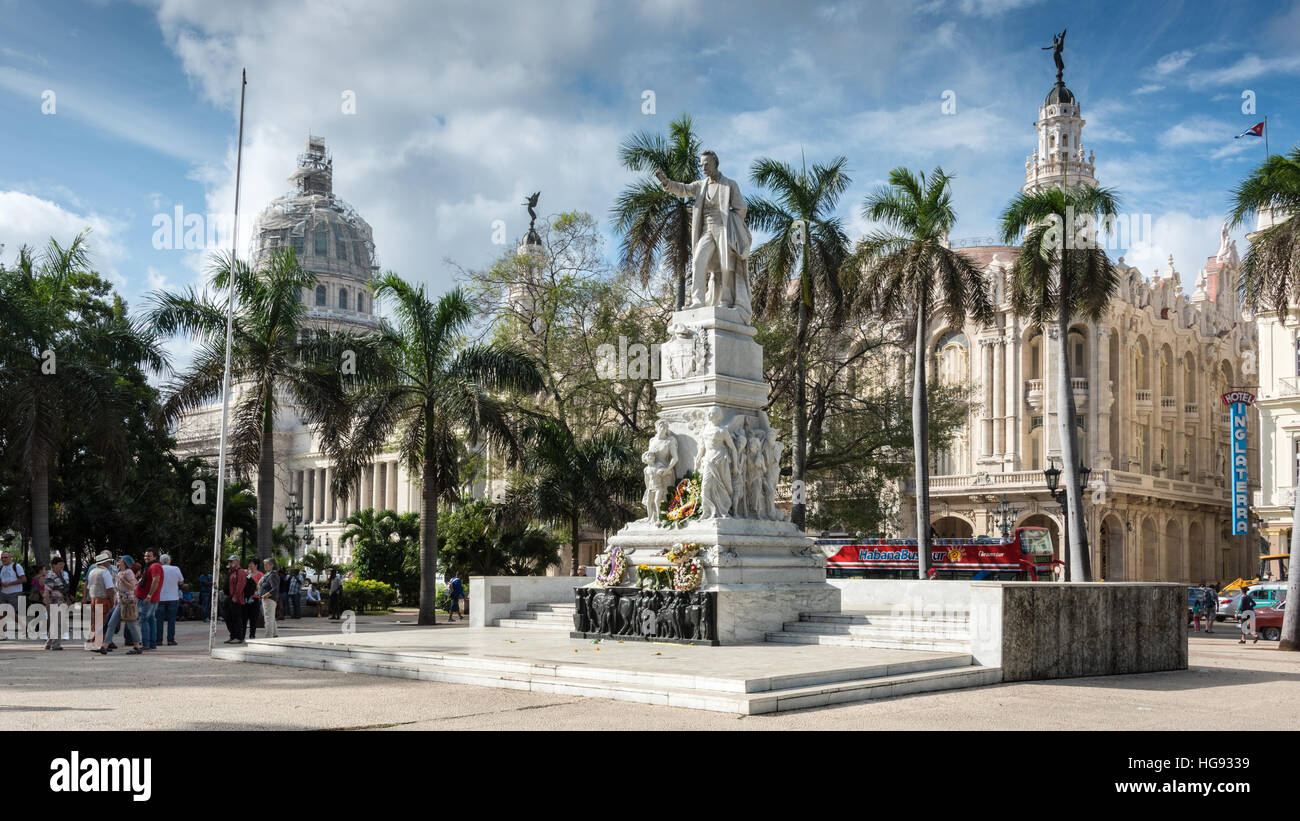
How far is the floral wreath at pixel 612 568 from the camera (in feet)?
60.1

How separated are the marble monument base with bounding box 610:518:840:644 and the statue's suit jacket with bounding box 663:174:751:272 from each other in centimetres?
424

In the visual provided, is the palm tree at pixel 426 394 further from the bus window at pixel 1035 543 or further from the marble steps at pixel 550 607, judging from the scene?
the bus window at pixel 1035 543

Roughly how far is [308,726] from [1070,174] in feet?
212

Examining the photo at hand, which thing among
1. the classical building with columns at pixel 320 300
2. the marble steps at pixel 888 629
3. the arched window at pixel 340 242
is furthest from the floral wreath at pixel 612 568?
the arched window at pixel 340 242

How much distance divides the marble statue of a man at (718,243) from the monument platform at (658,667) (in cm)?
562

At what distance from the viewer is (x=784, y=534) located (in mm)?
18781

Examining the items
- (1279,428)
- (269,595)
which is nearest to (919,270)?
(269,595)

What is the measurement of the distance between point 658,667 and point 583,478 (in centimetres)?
2067

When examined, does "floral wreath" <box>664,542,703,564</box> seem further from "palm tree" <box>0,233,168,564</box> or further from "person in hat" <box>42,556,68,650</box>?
"palm tree" <box>0,233,168,564</box>

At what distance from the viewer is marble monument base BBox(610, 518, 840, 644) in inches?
670

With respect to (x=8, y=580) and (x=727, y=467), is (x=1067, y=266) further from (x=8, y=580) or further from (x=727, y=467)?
(x=8, y=580)

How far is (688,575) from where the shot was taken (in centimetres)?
1717

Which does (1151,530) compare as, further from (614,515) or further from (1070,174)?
(614,515)
